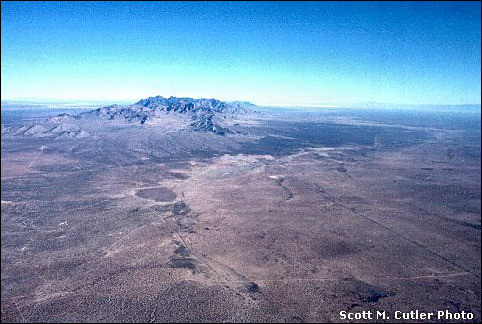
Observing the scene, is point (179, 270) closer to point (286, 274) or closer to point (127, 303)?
point (127, 303)

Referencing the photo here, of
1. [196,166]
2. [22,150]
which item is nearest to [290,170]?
[196,166]

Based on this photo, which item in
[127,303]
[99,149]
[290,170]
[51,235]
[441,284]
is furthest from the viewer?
[99,149]

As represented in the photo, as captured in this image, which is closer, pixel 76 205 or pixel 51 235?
pixel 51 235

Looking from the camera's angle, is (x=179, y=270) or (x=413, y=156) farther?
(x=413, y=156)

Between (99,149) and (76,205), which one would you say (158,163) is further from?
(76,205)

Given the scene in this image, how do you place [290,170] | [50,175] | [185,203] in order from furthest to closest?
[290,170]
[50,175]
[185,203]

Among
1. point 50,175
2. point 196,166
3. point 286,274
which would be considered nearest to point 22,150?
point 50,175
